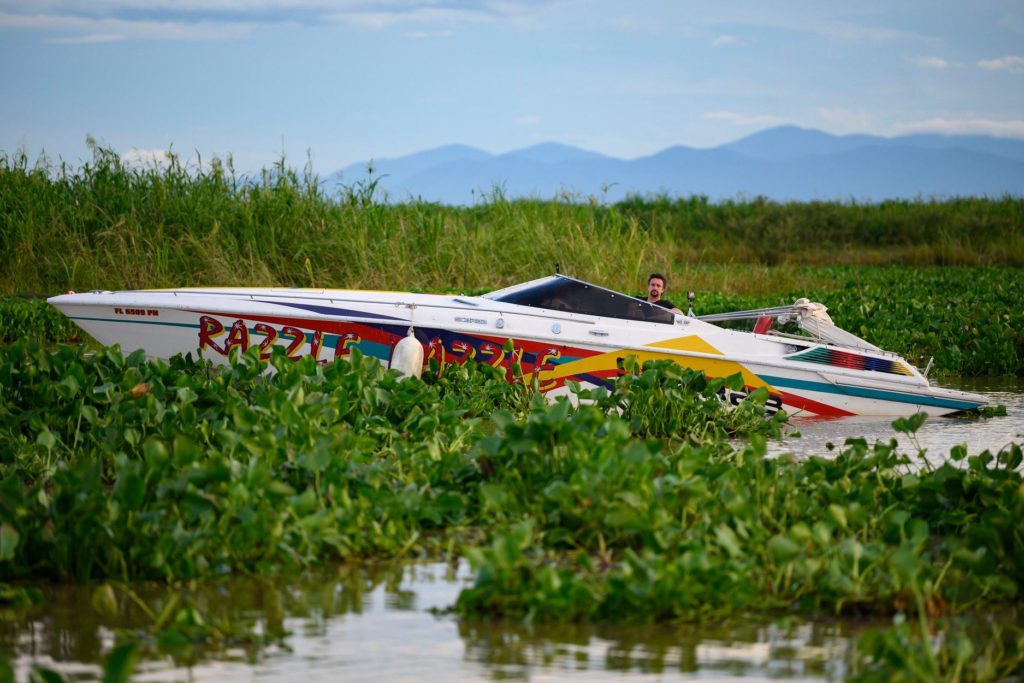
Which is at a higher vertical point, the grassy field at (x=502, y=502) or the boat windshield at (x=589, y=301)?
the boat windshield at (x=589, y=301)

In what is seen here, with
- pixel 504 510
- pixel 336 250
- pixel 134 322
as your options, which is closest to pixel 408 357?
pixel 134 322

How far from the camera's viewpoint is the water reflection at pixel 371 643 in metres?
4.10

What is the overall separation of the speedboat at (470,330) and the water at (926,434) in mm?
512

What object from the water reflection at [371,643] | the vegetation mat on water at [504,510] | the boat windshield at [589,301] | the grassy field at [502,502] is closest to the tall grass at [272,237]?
the boat windshield at [589,301]

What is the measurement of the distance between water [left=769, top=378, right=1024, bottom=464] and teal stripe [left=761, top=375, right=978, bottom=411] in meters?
0.15

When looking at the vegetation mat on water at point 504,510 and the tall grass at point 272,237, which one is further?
the tall grass at point 272,237

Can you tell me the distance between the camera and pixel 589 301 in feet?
32.4

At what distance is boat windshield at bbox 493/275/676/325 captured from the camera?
985cm

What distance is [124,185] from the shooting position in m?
17.3

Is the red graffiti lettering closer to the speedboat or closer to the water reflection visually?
the speedboat

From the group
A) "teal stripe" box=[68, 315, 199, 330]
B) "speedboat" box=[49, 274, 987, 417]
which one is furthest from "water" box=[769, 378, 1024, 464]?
"teal stripe" box=[68, 315, 199, 330]

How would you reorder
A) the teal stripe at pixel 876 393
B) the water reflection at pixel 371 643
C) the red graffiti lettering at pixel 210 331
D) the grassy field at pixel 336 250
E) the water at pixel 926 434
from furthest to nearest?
1. the grassy field at pixel 336 250
2. the teal stripe at pixel 876 393
3. the red graffiti lettering at pixel 210 331
4. the water at pixel 926 434
5. the water reflection at pixel 371 643

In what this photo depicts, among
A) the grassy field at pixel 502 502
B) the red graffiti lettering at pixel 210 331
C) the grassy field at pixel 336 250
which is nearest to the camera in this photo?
the grassy field at pixel 502 502

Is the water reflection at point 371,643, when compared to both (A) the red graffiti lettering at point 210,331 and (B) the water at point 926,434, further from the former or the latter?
(A) the red graffiti lettering at point 210,331
